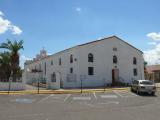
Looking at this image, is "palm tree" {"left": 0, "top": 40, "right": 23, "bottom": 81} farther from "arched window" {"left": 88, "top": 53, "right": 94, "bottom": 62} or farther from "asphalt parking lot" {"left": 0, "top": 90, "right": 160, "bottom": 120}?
Answer: "asphalt parking lot" {"left": 0, "top": 90, "right": 160, "bottom": 120}

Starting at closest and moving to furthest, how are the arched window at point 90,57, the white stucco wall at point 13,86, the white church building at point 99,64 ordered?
the white stucco wall at point 13,86, the white church building at point 99,64, the arched window at point 90,57

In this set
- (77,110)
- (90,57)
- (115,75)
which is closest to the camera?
(77,110)

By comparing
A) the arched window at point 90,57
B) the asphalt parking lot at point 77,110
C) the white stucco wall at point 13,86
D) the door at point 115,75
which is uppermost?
the arched window at point 90,57

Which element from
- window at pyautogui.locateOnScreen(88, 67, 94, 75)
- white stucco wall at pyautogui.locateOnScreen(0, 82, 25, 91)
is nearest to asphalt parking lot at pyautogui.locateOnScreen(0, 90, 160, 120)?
white stucco wall at pyautogui.locateOnScreen(0, 82, 25, 91)

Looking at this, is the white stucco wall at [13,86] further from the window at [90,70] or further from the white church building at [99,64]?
the window at [90,70]

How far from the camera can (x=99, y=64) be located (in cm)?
4853

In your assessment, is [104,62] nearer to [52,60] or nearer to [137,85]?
[52,60]

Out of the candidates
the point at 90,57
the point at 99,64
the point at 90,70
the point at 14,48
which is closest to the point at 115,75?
the point at 99,64

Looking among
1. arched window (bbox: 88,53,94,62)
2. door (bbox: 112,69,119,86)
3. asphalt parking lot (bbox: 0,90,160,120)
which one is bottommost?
asphalt parking lot (bbox: 0,90,160,120)

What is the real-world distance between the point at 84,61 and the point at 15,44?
40.1 feet

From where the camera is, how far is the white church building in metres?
46.7

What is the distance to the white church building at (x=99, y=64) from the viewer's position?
4672 cm

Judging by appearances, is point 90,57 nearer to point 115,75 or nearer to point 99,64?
point 99,64

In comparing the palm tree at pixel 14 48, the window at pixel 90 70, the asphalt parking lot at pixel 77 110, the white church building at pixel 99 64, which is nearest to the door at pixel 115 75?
the white church building at pixel 99 64
